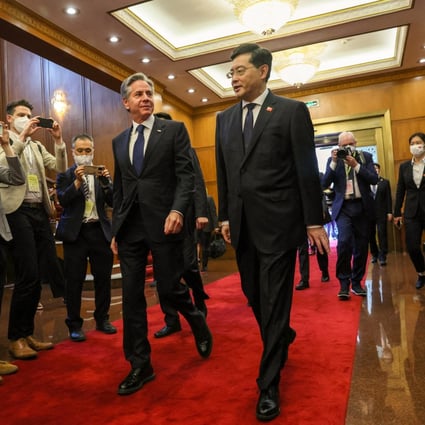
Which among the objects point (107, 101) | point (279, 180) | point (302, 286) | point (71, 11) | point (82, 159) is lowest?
point (302, 286)

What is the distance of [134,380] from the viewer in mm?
1757

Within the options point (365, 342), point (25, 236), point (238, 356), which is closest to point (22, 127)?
point (25, 236)

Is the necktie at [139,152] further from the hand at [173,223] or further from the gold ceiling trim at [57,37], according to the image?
the gold ceiling trim at [57,37]

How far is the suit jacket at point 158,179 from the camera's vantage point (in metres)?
1.86

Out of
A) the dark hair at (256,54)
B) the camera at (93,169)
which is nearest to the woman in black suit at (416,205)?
the dark hair at (256,54)

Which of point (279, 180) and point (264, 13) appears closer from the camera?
point (279, 180)

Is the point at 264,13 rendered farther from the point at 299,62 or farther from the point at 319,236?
the point at 319,236

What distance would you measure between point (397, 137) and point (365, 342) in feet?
23.4

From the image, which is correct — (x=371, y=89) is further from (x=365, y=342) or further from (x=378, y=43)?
(x=365, y=342)

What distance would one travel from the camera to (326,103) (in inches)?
349

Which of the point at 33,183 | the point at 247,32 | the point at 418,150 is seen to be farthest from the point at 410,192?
the point at 247,32

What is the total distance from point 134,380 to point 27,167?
1447 mm

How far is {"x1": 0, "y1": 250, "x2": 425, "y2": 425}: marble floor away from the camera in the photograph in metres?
1.48

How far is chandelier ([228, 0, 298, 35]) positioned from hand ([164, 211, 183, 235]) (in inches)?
166
